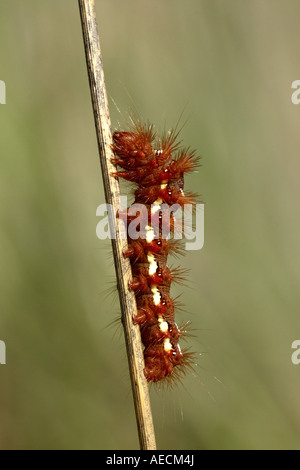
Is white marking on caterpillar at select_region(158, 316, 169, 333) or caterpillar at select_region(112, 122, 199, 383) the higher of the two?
caterpillar at select_region(112, 122, 199, 383)

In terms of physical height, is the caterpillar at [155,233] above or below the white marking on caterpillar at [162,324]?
above

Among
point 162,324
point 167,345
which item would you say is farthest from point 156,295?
point 167,345

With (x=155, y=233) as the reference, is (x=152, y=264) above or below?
below

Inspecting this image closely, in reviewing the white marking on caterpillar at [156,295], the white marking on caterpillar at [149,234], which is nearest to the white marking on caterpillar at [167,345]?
the white marking on caterpillar at [156,295]

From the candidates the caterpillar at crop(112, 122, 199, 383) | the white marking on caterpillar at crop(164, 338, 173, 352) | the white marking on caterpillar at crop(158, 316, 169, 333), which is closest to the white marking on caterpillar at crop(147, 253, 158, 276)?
the caterpillar at crop(112, 122, 199, 383)

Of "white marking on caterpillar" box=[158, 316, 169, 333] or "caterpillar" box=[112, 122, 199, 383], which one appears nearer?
"caterpillar" box=[112, 122, 199, 383]

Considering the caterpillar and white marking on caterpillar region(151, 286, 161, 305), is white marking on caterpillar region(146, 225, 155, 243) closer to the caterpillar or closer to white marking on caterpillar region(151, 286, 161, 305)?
the caterpillar

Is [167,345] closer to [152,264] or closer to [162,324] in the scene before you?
[162,324]

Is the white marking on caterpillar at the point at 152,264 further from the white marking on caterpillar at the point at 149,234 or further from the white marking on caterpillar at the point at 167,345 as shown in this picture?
the white marking on caterpillar at the point at 167,345

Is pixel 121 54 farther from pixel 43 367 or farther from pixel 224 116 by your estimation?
pixel 43 367

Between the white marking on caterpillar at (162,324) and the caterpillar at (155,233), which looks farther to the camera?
the white marking on caterpillar at (162,324)
